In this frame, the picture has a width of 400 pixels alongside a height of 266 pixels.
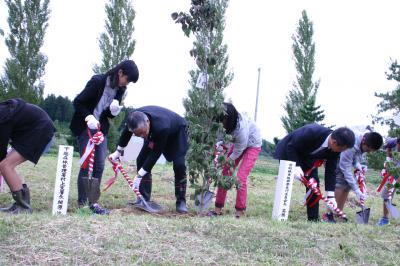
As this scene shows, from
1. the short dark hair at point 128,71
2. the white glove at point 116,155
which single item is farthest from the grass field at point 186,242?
the short dark hair at point 128,71

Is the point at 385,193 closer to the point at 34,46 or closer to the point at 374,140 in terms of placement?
the point at 374,140

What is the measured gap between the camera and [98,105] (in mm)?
4938

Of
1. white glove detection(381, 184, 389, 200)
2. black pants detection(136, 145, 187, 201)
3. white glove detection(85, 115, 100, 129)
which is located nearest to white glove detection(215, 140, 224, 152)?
black pants detection(136, 145, 187, 201)

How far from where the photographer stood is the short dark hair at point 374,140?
5.12 m

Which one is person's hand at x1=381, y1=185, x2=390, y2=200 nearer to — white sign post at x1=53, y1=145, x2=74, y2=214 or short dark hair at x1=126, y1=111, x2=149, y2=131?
short dark hair at x1=126, y1=111, x2=149, y2=131

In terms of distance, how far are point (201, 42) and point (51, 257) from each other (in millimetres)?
2807

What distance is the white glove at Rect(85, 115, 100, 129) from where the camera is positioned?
15.1ft

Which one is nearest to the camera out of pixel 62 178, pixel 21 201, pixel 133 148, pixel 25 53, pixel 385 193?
pixel 62 178

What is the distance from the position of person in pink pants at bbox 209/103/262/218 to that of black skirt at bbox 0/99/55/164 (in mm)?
1837

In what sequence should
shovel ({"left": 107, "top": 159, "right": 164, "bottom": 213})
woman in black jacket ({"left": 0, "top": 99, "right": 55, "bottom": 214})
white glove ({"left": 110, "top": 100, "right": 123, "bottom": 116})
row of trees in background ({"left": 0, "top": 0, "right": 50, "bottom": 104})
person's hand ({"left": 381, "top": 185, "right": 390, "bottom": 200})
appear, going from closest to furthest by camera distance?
woman in black jacket ({"left": 0, "top": 99, "right": 55, "bottom": 214})
white glove ({"left": 110, "top": 100, "right": 123, "bottom": 116})
shovel ({"left": 107, "top": 159, "right": 164, "bottom": 213})
person's hand ({"left": 381, "top": 185, "right": 390, "bottom": 200})
row of trees in background ({"left": 0, "top": 0, "right": 50, "bottom": 104})

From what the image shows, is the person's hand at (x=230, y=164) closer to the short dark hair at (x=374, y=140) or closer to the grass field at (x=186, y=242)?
the grass field at (x=186, y=242)

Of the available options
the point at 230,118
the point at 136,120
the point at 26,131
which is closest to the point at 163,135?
the point at 136,120

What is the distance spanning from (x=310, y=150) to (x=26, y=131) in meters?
3.09

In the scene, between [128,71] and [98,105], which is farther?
[98,105]
